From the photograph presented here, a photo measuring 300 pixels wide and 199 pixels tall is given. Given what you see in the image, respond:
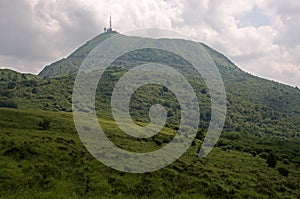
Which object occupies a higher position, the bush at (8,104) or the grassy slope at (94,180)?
the bush at (8,104)

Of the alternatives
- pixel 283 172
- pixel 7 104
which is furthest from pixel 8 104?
pixel 283 172

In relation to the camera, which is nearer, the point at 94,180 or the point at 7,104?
the point at 94,180

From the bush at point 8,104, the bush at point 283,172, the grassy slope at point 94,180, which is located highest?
the bush at point 8,104

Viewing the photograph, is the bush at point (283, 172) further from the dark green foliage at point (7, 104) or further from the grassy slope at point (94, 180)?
the dark green foliage at point (7, 104)

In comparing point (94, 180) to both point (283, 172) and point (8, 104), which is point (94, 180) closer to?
point (283, 172)

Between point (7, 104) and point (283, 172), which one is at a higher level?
point (7, 104)

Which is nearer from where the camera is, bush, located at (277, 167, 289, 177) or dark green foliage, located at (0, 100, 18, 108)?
bush, located at (277, 167, 289, 177)

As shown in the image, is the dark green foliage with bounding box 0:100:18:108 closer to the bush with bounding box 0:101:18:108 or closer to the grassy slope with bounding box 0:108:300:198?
the bush with bounding box 0:101:18:108

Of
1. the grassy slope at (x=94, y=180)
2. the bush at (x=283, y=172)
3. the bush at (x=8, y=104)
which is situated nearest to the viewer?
the grassy slope at (x=94, y=180)

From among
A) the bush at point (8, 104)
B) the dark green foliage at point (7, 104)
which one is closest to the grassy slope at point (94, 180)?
the dark green foliage at point (7, 104)

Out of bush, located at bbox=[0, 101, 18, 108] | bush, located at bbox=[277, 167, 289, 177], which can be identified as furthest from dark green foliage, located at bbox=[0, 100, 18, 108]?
bush, located at bbox=[277, 167, 289, 177]

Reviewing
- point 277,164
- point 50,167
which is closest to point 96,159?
point 50,167

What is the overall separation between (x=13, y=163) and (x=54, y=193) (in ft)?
30.5

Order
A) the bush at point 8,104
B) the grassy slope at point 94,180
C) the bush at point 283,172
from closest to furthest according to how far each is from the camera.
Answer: the grassy slope at point 94,180
the bush at point 283,172
the bush at point 8,104
